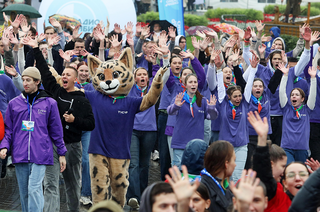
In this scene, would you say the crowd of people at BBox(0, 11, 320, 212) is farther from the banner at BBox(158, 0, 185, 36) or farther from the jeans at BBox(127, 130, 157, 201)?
the banner at BBox(158, 0, 185, 36)

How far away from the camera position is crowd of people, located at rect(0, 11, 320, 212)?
12.4 ft

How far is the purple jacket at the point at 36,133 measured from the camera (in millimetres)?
5340

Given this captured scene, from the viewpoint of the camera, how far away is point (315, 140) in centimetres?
782

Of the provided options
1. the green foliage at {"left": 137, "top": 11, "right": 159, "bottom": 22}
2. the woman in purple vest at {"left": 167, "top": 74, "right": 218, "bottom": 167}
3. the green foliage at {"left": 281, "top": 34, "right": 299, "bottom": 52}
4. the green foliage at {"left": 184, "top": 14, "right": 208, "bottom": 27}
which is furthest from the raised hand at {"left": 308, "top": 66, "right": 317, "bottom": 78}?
the green foliage at {"left": 184, "top": 14, "right": 208, "bottom": 27}

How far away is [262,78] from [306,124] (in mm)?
1349

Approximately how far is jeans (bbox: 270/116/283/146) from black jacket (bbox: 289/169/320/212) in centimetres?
510

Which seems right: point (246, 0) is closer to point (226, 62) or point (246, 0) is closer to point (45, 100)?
point (226, 62)

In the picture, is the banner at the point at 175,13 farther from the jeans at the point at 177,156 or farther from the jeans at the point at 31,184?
the jeans at the point at 31,184

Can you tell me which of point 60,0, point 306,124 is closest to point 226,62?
point 306,124

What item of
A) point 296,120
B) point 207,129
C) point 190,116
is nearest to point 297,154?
point 296,120

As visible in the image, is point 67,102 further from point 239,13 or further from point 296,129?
point 239,13

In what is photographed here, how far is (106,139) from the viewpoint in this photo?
5754 mm

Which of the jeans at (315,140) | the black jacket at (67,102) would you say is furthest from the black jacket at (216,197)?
the jeans at (315,140)

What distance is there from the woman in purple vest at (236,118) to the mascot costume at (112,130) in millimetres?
1703
